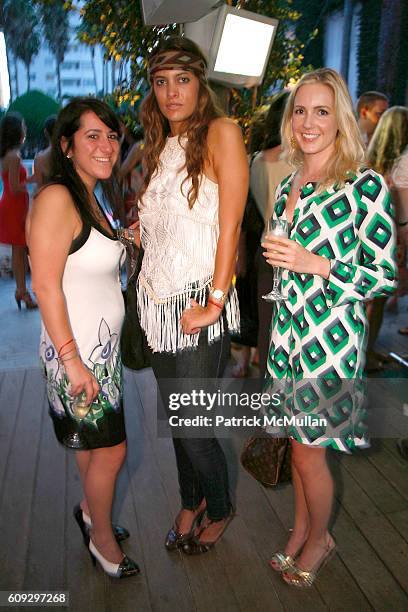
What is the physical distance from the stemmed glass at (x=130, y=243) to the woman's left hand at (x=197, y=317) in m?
0.29

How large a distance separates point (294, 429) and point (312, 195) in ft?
2.39

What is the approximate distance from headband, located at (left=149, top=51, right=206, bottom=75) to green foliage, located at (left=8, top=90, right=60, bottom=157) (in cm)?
388

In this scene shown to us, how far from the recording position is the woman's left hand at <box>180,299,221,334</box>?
1631 mm

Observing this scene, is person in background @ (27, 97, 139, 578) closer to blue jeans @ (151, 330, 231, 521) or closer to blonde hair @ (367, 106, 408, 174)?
blue jeans @ (151, 330, 231, 521)

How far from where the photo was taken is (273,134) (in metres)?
2.63

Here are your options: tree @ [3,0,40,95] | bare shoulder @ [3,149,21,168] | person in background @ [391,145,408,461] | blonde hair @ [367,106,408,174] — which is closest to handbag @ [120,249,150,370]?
person in background @ [391,145,408,461]

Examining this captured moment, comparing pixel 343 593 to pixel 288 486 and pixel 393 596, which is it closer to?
pixel 393 596

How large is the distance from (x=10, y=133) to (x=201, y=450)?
373cm

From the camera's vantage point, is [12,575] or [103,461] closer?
[103,461]

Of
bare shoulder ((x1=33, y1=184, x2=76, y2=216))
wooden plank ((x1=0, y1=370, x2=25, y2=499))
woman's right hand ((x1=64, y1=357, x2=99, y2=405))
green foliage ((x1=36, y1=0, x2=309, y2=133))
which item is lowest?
wooden plank ((x1=0, y1=370, x2=25, y2=499))

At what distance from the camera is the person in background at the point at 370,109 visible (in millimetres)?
4453

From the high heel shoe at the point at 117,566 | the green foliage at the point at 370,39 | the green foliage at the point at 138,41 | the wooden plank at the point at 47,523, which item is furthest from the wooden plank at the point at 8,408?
the green foliage at the point at 370,39

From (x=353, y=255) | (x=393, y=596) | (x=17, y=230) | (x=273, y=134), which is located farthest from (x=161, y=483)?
(x=17, y=230)

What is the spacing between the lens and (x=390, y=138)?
3.38 metres
